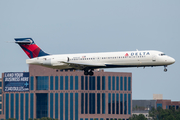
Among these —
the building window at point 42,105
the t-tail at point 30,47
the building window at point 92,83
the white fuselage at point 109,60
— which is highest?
the t-tail at point 30,47

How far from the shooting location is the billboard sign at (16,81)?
152 meters

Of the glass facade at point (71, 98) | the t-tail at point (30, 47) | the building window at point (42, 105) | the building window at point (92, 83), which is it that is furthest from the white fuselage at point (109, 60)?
the building window at point (42, 105)

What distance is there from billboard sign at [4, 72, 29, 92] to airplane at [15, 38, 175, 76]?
217 feet

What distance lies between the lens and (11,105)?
149750 millimetres

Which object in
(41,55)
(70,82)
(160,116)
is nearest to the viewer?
(41,55)

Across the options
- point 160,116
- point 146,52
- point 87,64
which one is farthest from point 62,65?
point 160,116

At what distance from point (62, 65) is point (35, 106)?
69902 millimetres

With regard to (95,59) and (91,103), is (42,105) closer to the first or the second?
(91,103)

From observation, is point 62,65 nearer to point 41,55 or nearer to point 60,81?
point 41,55

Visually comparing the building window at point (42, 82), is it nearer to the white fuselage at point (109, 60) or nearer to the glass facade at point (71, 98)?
the glass facade at point (71, 98)

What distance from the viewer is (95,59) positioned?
8012 cm

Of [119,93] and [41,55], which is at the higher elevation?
[41,55]

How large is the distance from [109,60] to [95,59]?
8.98 ft

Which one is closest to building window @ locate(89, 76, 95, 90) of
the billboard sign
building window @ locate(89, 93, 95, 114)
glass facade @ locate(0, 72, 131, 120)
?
glass facade @ locate(0, 72, 131, 120)
